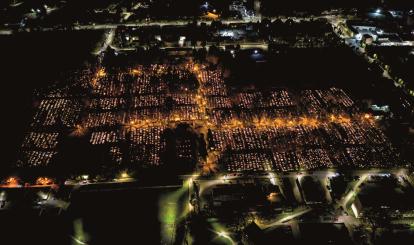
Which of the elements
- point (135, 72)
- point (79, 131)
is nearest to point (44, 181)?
point (79, 131)

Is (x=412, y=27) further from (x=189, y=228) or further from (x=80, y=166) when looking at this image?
(x=80, y=166)

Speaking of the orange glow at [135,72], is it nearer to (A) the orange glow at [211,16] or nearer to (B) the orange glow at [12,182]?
(B) the orange glow at [12,182]

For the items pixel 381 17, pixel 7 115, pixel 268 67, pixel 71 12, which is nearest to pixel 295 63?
pixel 268 67

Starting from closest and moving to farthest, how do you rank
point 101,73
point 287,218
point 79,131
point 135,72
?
point 287,218, point 79,131, point 101,73, point 135,72

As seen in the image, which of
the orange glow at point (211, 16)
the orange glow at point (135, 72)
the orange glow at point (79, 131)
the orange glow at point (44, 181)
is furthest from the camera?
the orange glow at point (211, 16)

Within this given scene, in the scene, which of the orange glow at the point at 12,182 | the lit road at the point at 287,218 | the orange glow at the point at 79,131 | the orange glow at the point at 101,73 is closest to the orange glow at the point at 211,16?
the orange glow at the point at 101,73

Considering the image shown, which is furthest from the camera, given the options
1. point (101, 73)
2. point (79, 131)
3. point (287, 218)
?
point (101, 73)

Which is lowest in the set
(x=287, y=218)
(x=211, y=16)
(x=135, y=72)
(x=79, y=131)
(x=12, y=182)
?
(x=287, y=218)

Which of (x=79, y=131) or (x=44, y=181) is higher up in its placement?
(x=79, y=131)

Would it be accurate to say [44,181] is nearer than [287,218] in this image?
No

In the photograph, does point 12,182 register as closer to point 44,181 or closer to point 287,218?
point 44,181

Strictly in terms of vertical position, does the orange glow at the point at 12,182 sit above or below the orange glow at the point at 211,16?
below
